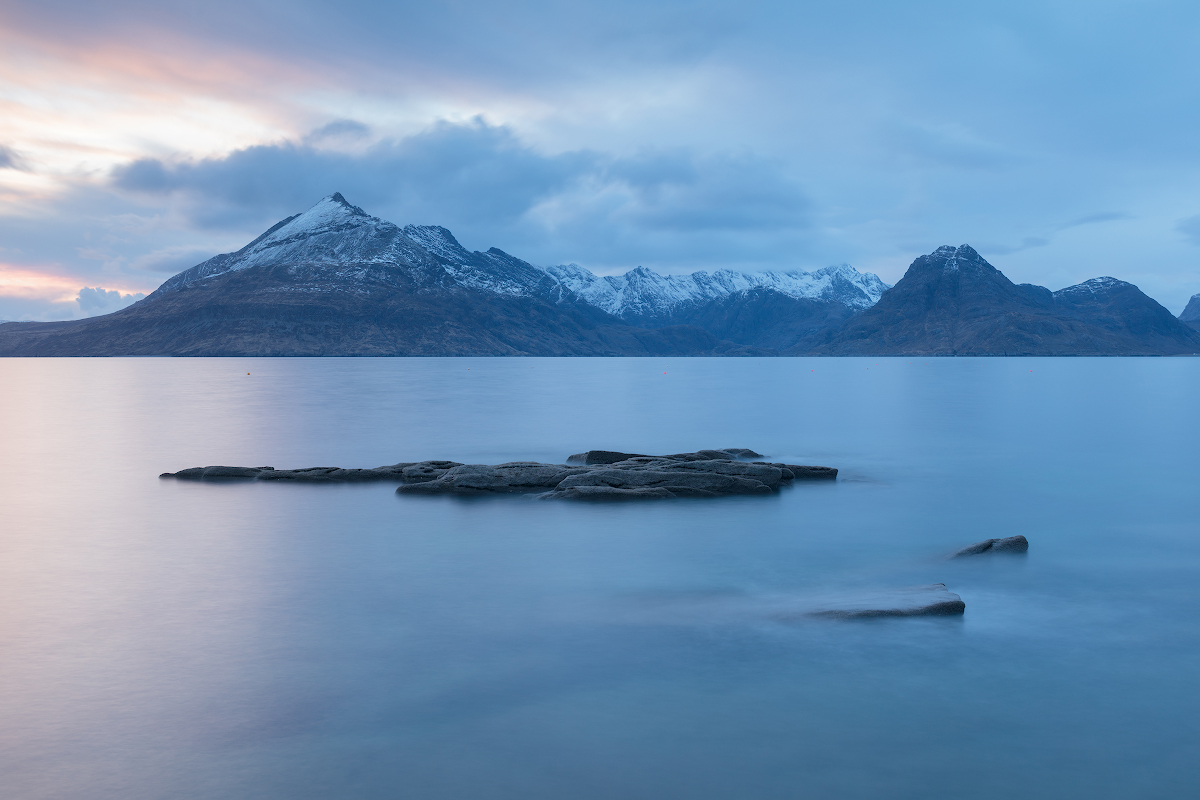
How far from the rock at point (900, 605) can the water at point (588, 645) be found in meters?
0.37

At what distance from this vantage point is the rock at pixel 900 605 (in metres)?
15.6

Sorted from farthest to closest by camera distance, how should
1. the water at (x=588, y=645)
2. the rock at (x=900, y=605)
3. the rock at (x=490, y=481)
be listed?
1. the rock at (x=490, y=481)
2. the rock at (x=900, y=605)
3. the water at (x=588, y=645)

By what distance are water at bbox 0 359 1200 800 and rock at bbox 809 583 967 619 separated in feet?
1.20

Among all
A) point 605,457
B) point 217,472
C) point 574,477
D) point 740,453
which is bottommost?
point 217,472

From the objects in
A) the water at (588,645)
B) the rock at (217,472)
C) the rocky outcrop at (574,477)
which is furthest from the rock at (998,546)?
the rock at (217,472)

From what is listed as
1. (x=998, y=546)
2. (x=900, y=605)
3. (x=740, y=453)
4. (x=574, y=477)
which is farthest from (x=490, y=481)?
(x=900, y=605)

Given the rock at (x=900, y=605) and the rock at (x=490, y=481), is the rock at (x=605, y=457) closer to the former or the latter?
the rock at (x=490, y=481)

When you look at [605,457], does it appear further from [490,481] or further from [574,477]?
[490,481]

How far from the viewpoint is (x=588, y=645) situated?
14.4m

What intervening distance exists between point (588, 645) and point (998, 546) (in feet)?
40.3

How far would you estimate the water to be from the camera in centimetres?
1017

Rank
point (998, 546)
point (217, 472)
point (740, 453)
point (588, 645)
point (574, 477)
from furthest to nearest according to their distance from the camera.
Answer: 1. point (740, 453)
2. point (217, 472)
3. point (574, 477)
4. point (998, 546)
5. point (588, 645)

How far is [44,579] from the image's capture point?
18938 millimetres

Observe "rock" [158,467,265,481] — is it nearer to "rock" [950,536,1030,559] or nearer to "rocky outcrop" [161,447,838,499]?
"rocky outcrop" [161,447,838,499]
